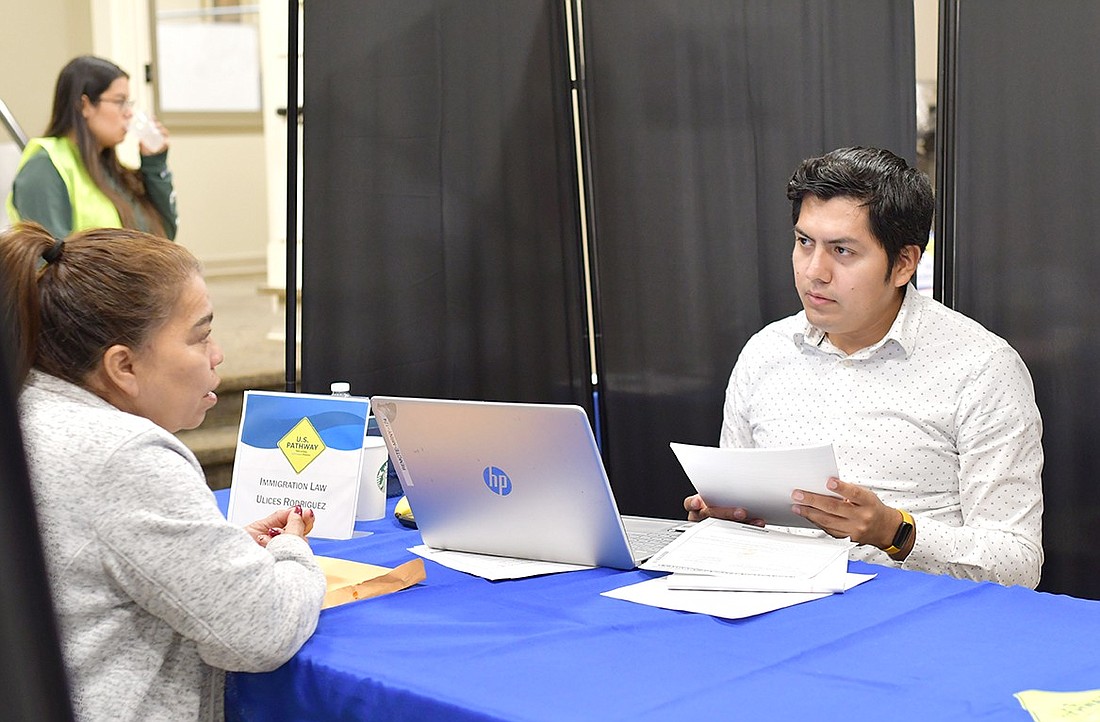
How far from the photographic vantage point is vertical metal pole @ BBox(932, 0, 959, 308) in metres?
2.41

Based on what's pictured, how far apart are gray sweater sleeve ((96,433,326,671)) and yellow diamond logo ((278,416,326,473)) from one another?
597 millimetres

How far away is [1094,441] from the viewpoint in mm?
2355

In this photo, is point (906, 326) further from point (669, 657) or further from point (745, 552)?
point (669, 657)

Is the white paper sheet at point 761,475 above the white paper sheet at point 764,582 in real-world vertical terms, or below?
above

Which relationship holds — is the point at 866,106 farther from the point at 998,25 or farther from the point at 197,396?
the point at 197,396

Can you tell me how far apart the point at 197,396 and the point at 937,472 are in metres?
1.22

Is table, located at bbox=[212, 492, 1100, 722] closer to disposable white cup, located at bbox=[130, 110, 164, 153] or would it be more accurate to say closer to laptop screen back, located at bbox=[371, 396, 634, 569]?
laptop screen back, located at bbox=[371, 396, 634, 569]

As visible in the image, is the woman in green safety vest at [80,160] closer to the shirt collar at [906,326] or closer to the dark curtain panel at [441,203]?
the dark curtain panel at [441,203]

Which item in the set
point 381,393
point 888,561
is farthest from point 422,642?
point 381,393

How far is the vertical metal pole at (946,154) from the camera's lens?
2.41 metres

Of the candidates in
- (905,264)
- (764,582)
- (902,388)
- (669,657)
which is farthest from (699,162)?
(669,657)

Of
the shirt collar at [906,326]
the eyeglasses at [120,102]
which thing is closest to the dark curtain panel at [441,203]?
the shirt collar at [906,326]

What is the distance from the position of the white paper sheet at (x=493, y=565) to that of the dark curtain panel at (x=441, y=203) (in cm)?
88

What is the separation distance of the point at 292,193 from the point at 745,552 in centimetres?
133
